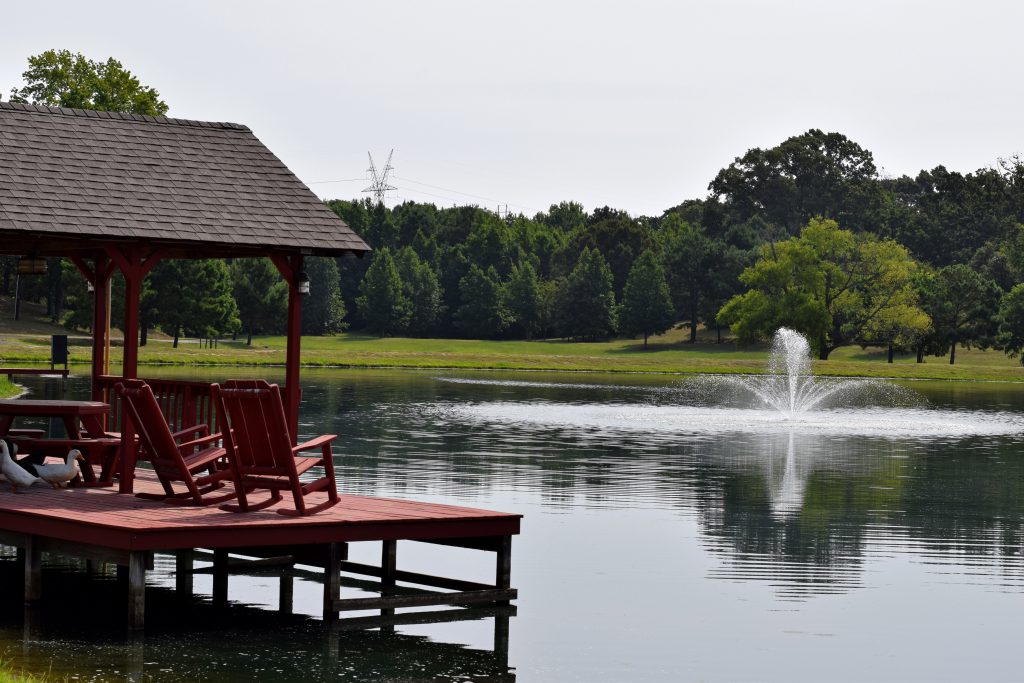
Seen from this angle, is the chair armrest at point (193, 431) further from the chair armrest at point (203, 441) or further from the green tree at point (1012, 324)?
the green tree at point (1012, 324)

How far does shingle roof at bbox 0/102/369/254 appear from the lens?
15.3 metres

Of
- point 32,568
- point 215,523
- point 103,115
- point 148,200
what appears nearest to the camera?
point 215,523

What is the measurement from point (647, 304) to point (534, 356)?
63.9ft

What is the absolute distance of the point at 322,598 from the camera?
14227 millimetres

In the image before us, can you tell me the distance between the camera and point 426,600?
1376 centimetres

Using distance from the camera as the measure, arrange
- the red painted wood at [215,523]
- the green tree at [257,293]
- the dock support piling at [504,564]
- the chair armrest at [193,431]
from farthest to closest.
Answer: the green tree at [257,293]
the chair armrest at [193,431]
the dock support piling at [504,564]
the red painted wood at [215,523]

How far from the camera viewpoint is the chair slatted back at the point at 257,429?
12922mm

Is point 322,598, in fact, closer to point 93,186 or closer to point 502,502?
point 93,186

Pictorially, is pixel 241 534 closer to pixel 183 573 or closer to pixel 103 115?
pixel 183 573

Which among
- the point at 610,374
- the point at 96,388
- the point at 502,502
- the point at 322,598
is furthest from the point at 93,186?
the point at 610,374

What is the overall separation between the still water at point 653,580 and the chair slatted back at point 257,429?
1.28 meters

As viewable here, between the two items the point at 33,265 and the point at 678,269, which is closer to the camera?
the point at 33,265

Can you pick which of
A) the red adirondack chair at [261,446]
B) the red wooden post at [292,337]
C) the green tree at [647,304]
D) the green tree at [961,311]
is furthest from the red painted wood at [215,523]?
the green tree at [647,304]

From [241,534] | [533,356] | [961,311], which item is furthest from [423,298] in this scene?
[241,534]
